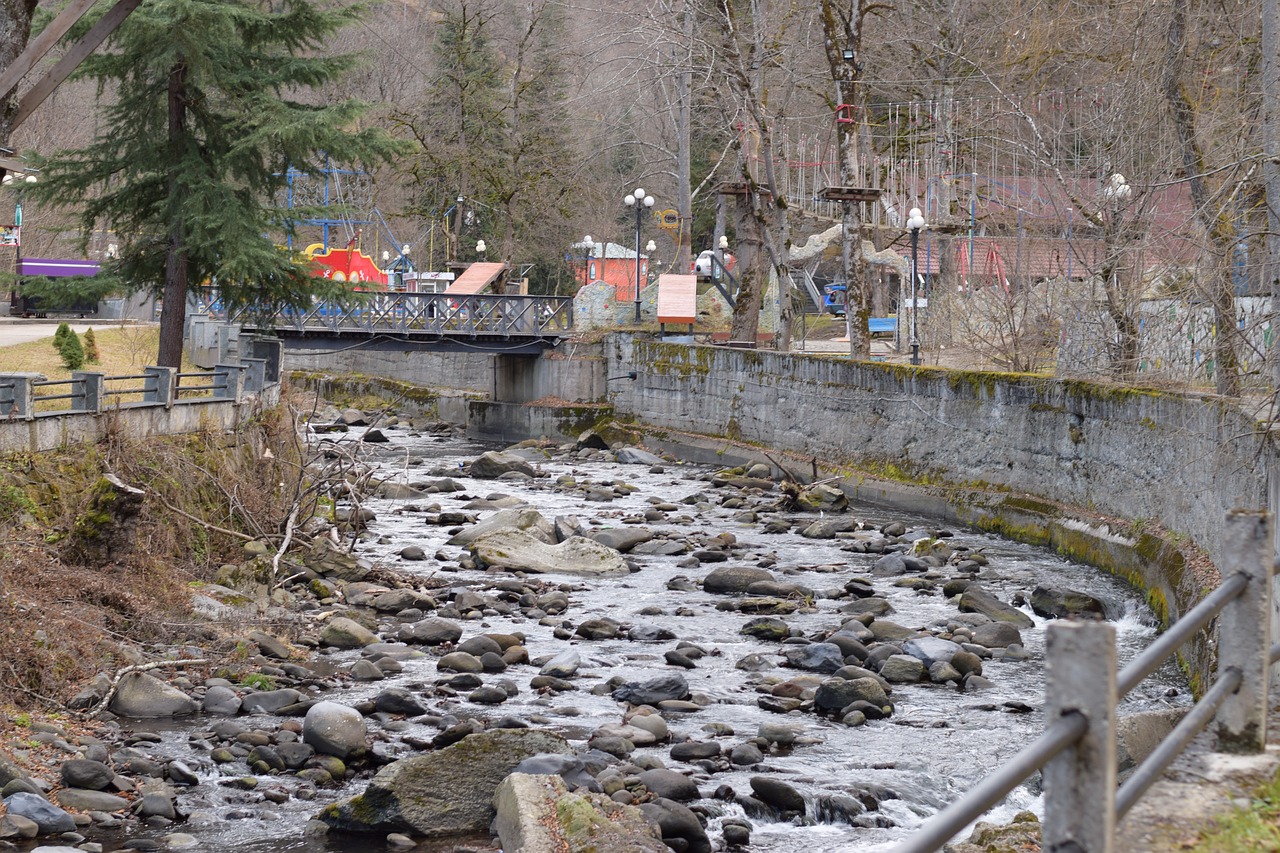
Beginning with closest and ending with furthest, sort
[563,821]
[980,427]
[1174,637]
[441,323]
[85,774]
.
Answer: [1174,637], [563,821], [85,774], [980,427], [441,323]

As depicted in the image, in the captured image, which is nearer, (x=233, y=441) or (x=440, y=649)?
(x=440, y=649)

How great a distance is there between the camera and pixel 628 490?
3019 centimetres

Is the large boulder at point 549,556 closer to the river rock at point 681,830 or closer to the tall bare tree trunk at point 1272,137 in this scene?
the tall bare tree trunk at point 1272,137

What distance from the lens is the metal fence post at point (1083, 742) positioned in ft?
11.4

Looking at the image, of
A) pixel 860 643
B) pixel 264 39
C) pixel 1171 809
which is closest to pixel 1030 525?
pixel 860 643

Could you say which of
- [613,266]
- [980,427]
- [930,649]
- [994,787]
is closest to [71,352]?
[980,427]

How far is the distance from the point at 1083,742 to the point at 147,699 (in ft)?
36.5

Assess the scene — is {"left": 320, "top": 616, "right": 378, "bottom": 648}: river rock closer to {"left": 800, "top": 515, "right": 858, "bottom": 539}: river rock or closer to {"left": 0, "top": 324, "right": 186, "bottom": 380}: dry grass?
{"left": 800, "top": 515, "right": 858, "bottom": 539}: river rock

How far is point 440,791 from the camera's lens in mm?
10719

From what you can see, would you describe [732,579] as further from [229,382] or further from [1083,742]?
[1083,742]

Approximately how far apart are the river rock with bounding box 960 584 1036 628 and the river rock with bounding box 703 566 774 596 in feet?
9.61

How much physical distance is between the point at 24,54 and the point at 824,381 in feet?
61.2

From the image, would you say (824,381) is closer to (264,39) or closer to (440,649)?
(264,39)

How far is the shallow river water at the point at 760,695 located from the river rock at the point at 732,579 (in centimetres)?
35
